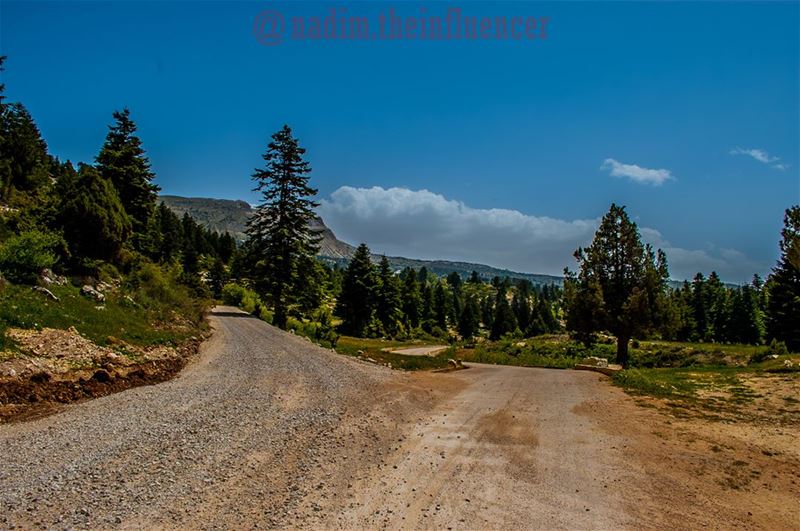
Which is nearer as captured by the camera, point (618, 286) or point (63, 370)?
point (63, 370)

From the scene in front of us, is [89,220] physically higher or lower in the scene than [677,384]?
higher

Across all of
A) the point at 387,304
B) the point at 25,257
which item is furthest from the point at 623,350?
the point at 387,304

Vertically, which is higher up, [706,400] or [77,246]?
[77,246]

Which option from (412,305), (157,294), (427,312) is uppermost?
(157,294)

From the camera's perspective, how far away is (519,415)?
11.4m

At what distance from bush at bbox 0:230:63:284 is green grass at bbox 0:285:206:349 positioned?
0.80 metres

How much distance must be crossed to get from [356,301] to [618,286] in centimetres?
3750

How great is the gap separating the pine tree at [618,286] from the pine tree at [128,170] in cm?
3146

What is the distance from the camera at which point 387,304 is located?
65.6m

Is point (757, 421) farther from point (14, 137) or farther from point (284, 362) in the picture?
point (14, 137)

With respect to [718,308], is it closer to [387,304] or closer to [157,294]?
[387,304]

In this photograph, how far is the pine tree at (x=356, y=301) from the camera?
60125 millimetres

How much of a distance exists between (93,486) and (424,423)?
6556 mm

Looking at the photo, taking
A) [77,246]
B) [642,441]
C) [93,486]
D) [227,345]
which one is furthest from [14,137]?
[642,441]
